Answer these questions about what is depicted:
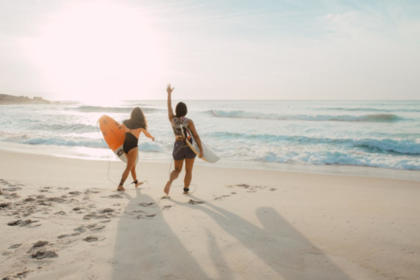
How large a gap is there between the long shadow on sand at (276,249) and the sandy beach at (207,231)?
11 mm

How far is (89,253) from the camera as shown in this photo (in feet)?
8.97

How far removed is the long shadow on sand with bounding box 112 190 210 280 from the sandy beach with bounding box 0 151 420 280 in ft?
0.03

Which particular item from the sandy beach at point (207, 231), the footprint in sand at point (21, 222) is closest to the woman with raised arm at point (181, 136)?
the sandy beach at point (207, 231)

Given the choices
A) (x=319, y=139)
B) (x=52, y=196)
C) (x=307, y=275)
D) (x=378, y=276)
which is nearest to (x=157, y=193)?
(x=52, y=196)

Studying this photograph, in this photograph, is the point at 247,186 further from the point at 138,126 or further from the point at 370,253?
the point at 370,253

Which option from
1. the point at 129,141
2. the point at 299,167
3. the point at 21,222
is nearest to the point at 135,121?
the point at 129,141

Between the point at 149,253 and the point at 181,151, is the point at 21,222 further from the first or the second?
the point at 181,151

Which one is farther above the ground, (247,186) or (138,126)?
(138,126)

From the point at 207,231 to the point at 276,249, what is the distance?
0.87m

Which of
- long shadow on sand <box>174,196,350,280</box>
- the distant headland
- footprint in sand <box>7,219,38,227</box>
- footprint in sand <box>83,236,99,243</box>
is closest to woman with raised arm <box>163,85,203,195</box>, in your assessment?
long shadow on sand <box>174,196,350,280</box>

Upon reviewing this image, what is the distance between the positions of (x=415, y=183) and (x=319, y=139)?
7622 mm

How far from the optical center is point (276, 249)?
2934 millimetres

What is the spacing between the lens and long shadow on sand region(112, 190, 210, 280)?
244cm

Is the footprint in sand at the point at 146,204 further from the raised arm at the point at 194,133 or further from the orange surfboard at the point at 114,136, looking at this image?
the orange surfboard at the point at 114,136
